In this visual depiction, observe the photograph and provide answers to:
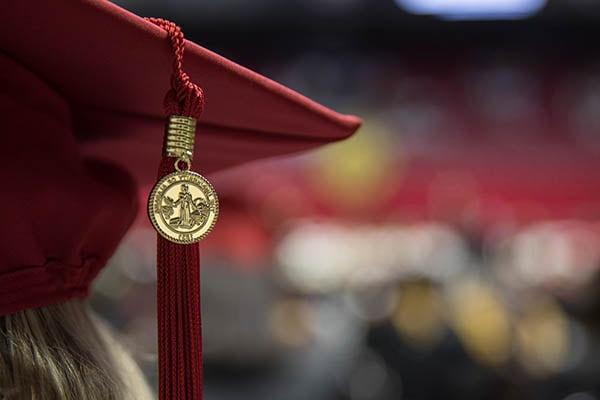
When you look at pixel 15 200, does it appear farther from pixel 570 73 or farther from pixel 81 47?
pixel 570 73

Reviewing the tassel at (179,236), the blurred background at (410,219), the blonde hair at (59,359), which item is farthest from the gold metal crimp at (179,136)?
the blurred background at (410,219)

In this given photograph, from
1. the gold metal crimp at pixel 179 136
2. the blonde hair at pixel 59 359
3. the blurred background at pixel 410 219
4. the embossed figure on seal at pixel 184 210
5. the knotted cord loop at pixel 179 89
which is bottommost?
the blonde hair at pixel 59 359

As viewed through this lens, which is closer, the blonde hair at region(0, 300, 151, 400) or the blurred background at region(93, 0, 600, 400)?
the blonde hair at region(0, 300, 151, 400)

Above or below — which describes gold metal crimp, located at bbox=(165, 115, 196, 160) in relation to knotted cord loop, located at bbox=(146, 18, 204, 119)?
below

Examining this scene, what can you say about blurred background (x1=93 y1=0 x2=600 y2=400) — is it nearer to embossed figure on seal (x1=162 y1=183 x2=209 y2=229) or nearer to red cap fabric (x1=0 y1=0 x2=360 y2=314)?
red cap fabric (x1=0 y1=0 x2=360 y2=314)

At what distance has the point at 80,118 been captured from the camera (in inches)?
31.1

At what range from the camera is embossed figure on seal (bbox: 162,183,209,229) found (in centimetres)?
64

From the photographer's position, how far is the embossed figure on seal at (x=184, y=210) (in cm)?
64

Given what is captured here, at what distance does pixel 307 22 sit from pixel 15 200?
155 inches

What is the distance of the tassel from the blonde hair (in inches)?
2.9

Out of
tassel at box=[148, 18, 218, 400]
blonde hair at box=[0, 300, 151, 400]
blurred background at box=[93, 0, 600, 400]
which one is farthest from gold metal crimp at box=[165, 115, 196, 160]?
blurred background at box=[93, 0, 600, 400]

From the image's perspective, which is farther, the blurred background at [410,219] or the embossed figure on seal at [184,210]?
the blurred background at [410,219]

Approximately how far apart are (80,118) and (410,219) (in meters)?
3.63

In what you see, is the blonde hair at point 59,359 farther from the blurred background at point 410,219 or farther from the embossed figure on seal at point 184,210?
the blurred background at point 410,219
